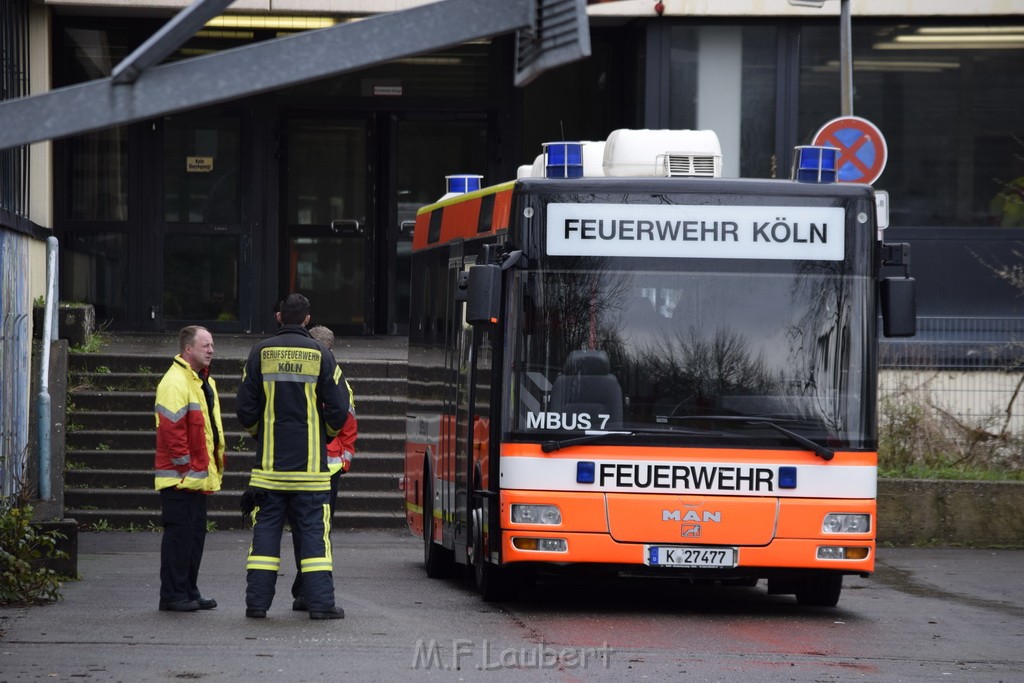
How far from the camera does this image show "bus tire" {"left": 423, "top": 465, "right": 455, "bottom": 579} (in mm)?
13188

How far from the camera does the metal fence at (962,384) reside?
1725 cm

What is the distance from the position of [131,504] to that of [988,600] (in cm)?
832

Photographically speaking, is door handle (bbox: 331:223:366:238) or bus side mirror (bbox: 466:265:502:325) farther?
door handle (bbox: 331:223:366:238)

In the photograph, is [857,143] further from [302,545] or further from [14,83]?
[14,83]

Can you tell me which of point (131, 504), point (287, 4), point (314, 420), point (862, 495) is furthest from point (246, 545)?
point (287, 4)

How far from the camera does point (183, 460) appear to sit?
10.6 metres

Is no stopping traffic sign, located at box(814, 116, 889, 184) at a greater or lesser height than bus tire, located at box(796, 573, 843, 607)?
greater

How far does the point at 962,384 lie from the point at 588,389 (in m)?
7.80

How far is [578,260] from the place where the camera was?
10.7 m

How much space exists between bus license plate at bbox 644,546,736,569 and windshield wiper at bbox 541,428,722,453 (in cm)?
69

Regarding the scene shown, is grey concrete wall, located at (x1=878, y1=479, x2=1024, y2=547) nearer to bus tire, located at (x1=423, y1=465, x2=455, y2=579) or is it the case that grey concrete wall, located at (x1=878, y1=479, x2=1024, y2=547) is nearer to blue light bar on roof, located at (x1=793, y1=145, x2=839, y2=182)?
bus tire, located at (x1=423, y1=465, x2=455, y2=579)

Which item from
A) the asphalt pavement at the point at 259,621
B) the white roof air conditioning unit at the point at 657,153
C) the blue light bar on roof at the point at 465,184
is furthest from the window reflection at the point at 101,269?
the white roof air conditioning unit at the point at 657,153

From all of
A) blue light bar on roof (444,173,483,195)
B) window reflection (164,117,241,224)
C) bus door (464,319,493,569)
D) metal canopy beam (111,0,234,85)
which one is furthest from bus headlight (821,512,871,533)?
window reflection (164,117,241,224)

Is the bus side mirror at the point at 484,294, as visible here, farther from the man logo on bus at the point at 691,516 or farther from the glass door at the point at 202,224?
the glass door at the point at 202,224
